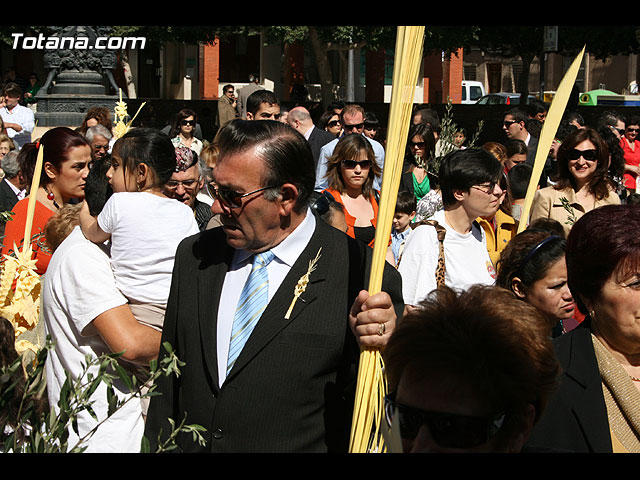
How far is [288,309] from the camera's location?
2668 millimetres

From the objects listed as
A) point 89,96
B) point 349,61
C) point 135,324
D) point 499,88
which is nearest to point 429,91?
point 349,61

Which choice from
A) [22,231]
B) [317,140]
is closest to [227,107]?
[317,140]

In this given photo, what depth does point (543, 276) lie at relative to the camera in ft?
11.4

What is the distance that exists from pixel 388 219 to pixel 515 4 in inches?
27.6

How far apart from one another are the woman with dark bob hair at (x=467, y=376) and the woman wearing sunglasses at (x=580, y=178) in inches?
163

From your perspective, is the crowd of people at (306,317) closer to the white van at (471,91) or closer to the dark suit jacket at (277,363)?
the dark suit jacket at (277,363)

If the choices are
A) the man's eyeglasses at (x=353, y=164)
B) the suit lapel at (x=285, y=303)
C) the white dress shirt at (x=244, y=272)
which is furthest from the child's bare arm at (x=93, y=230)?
the man's eyeglasses at (x=353, y=164)

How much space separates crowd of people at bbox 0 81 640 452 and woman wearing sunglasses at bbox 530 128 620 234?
1.78 metres

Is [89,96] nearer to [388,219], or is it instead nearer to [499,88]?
[388,219]

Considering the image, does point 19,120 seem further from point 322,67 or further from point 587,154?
point 322,67

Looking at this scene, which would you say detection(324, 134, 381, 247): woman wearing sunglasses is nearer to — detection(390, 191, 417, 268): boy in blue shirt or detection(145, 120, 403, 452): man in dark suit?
detection(390, 191, 417, 268): boy in blue shirt

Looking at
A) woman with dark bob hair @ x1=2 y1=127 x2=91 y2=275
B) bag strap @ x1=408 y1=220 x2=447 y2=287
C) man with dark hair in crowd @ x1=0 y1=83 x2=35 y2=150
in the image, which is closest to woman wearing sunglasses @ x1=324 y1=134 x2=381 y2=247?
bag strap @ x1=408 y1=220 x2=447 y2=287

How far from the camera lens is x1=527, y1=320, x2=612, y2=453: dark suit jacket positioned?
7.47ft

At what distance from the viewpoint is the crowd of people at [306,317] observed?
1.85 m
